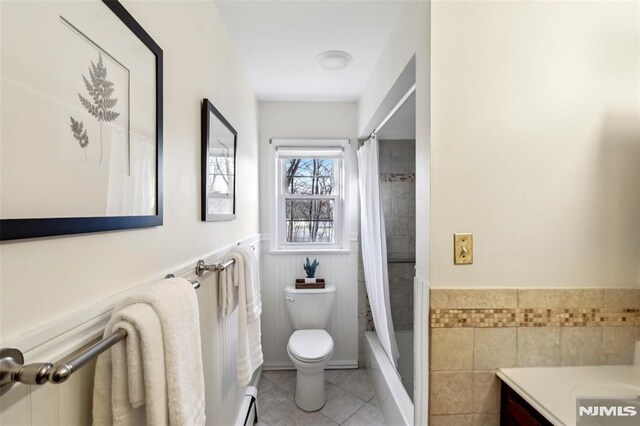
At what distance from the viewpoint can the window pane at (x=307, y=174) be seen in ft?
8.96

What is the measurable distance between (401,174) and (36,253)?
8.82 feet

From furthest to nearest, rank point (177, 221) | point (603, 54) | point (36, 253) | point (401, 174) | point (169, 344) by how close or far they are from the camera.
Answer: point (401, 174), point (603, 54), point (177, 221), point (169, 344), point (36, 253)

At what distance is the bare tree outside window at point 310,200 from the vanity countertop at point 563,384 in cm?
184

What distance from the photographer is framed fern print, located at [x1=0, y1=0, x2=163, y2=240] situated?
0.44 metres

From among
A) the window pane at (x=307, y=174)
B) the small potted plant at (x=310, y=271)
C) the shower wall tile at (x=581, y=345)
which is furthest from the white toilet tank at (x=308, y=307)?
the shower wall tile at (x=581, y=345)

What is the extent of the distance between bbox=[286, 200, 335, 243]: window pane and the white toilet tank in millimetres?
511

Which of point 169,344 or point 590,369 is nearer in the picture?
point 169,344

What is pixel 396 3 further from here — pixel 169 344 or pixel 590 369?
pixel 590 369

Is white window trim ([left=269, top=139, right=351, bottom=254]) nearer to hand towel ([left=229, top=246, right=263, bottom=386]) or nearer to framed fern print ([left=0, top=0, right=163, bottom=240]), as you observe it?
hand towel ([left=229, top=246, right=263, bottom=386])

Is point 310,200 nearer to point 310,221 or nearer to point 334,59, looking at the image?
point 310,221

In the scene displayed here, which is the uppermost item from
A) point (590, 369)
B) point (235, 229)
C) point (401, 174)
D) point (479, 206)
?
point (401, 174)

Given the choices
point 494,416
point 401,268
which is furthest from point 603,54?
point 401,268

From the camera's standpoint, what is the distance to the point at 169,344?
24.7 inches

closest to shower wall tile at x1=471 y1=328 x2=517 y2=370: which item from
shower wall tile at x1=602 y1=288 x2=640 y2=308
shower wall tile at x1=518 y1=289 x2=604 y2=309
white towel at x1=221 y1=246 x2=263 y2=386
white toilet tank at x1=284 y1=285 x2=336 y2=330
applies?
shower wall tile at x1=518 y1=289 x2=604 y2=309
